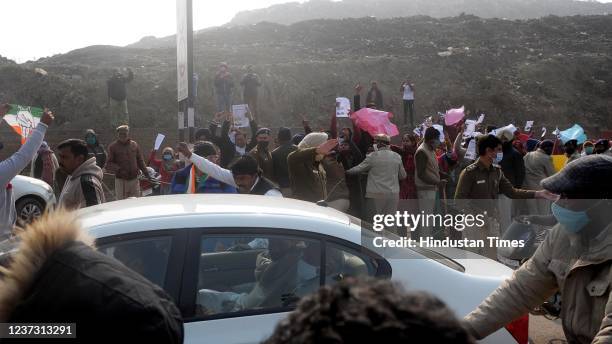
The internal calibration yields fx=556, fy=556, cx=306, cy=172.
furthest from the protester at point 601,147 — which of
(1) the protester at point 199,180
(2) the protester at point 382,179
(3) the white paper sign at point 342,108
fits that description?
(1) the protester at point 199,180

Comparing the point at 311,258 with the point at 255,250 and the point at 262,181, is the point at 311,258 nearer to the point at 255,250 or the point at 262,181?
the point at 255,250

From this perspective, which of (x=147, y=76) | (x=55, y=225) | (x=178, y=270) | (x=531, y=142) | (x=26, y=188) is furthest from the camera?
(x=147, y=76)

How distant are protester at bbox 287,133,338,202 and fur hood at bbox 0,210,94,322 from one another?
15.9 ft

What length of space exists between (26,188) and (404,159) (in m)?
6.12

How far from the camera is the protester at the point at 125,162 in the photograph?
29.4 ft

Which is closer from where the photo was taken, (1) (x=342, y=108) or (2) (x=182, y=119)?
(2) (x=182, y=119)

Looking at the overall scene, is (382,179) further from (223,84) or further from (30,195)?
(223,84)

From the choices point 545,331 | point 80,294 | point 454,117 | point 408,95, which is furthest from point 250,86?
point 80,294

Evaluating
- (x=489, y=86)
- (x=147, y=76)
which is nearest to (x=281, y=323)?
(x=147, y=76)

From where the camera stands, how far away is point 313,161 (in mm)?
6316

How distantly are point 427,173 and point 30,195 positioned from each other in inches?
248

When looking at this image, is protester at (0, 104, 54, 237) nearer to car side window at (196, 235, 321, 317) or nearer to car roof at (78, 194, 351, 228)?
car roof at (78, 194, 351, 228)

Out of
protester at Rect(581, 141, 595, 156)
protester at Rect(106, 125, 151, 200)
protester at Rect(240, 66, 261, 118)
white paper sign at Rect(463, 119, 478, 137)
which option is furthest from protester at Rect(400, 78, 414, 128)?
protester at Rect(106, 125, 151, 200)

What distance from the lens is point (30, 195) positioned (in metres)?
9.02
